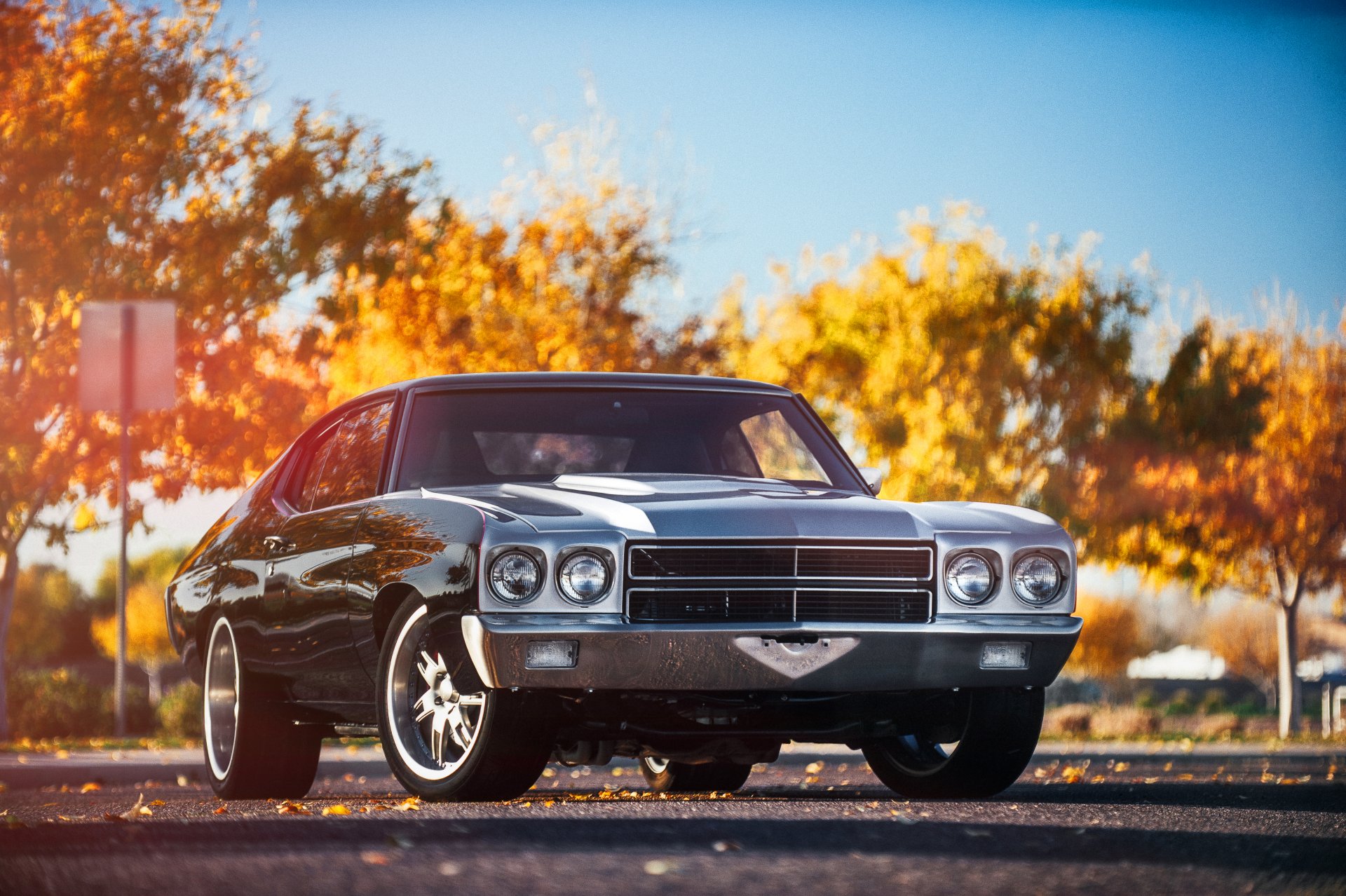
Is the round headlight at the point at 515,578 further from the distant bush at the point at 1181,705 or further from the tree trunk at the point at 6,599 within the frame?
the distant bush at the point at 1181,705

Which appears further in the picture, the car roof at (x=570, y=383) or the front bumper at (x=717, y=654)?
the car roof at (x=570, y=383)

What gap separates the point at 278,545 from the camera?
771 cm

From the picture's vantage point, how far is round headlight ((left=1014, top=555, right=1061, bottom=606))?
6508 millimetres

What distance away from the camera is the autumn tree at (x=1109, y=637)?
235 feet

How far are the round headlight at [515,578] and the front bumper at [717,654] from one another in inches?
2.7

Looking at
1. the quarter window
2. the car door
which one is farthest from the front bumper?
the quarter window

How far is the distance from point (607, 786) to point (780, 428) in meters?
2.77

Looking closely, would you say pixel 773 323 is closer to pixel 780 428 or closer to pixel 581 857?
pixel 780 428

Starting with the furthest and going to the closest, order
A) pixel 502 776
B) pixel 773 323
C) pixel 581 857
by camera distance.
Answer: pixel 773 323 < pixel 502 776 < pixel 581 857

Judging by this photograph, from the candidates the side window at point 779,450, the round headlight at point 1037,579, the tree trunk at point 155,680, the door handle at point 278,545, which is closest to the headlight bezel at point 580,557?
the round headlight at point 1037,579

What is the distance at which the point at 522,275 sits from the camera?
27.3 meters

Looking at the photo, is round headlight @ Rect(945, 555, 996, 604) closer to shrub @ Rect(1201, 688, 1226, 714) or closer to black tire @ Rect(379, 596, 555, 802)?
black tire @ Rect(379, 596, 555, 802)

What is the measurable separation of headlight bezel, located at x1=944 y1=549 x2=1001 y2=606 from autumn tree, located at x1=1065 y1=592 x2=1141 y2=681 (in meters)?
65.6

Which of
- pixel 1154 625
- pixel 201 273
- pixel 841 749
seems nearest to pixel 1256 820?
pixel 841 749
